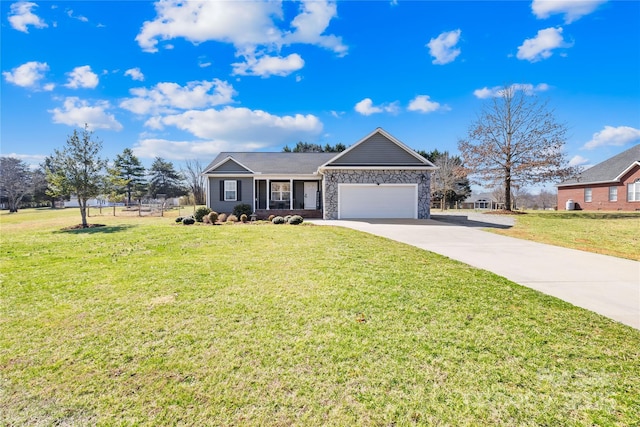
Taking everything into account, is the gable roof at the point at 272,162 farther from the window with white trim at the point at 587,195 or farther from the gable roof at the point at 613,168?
the window with white trim at the point at 587,195

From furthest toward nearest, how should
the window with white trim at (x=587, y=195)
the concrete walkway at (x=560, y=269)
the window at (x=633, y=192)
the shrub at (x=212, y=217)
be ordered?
the window with white trim at (x=587, y=195)
the window at (x=633, y=192)
the shrub at (x=212, y=217)
the concrete walkway at (x=560, y=269)

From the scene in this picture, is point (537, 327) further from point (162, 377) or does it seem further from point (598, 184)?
point (598, 184)

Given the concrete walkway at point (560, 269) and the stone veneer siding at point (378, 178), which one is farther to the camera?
the stone veneer siding at point (378, 178)

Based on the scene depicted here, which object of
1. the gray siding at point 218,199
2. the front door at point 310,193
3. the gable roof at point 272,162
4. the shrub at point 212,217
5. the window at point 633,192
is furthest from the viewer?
the window at point 633,192

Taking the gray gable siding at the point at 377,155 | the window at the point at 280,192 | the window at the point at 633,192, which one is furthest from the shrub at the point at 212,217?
the window at the point at 633,192

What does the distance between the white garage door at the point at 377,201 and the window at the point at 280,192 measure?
16.3 ft

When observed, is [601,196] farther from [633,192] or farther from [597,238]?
[597,238]

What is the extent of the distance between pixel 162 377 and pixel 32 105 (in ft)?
68.1

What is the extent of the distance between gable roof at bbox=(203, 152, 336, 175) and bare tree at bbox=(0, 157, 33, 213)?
33323mm

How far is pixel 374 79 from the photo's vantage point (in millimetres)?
19547

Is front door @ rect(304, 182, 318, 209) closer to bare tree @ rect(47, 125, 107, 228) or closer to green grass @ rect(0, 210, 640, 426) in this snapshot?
bare tree @ rect(47, 125, 107, 228)

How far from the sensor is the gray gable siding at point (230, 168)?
20469 mm

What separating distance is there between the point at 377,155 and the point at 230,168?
388 inches

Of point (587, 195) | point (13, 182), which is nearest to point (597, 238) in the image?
point (587, 195)
